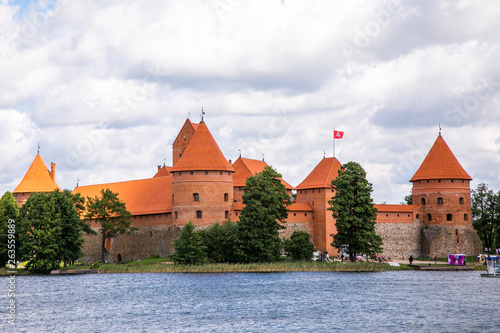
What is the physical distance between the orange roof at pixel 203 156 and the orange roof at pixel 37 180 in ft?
53.4

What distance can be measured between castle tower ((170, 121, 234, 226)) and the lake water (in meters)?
9.96

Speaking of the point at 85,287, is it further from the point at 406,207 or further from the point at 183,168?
the point at 406,207

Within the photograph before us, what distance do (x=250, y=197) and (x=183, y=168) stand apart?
8955 mm

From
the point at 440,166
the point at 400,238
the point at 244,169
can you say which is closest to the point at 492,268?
the point at 400,238

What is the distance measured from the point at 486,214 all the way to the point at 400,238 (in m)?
12.6

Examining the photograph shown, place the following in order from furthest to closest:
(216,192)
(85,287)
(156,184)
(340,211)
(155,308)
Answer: (156,184), (216,192), (340,211), (85,287), (155,308)

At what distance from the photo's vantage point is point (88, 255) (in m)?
64.7

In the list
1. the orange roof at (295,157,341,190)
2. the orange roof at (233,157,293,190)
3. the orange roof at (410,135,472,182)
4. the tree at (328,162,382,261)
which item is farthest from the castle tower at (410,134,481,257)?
the tree at (328,162,382,261)

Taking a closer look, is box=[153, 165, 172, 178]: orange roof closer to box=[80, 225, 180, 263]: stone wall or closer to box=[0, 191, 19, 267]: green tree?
box=[80, 225, 180, 263]: stone wall

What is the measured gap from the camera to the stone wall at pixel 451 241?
2372 inches

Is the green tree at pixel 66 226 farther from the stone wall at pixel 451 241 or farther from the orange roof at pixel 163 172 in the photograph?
the stone wall at pixel 451 241

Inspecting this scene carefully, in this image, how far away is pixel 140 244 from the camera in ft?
197

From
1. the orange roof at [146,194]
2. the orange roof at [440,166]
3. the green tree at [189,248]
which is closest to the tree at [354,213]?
the green tree at [189,248]

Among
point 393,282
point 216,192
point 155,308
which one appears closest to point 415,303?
point 393,282
